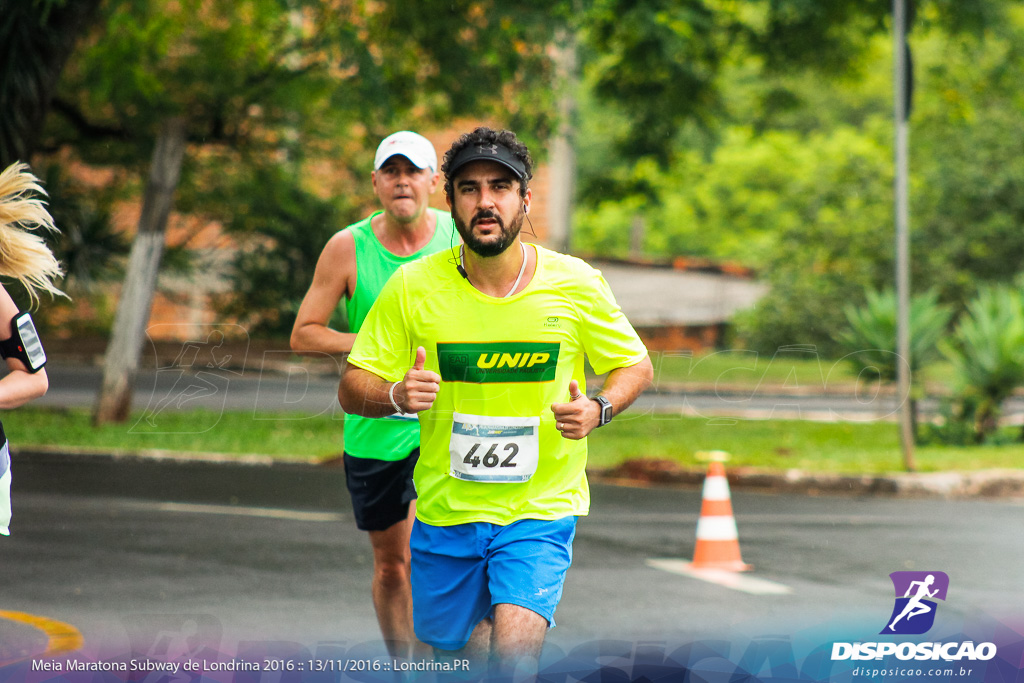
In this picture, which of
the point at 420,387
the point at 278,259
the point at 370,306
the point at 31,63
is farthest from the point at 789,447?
the point at 278,259

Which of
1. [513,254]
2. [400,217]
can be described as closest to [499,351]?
[513,254]

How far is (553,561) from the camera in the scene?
3643mm

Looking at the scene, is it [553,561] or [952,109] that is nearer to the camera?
[553,561]

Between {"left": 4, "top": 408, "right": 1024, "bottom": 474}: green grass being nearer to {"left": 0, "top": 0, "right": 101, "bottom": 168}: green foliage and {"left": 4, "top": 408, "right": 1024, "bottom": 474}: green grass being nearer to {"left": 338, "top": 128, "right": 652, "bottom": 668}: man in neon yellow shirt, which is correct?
{"left": 0, "top": 0, "right": 101, "bottom": 168}: green foliage

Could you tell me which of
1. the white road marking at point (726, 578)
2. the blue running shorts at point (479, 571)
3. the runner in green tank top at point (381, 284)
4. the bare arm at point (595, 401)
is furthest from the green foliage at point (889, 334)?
the blue running shorts at point (479, 571)

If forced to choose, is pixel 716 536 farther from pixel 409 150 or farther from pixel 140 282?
pixel 140 282

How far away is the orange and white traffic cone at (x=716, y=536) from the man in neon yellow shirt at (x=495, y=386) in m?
3.89

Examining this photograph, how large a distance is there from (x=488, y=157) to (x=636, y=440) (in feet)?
35.3

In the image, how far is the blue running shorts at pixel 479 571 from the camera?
3.58 m

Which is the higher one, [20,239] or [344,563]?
[20,239]

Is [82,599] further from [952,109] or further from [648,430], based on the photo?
[952,109]

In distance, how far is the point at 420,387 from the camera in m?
3.39

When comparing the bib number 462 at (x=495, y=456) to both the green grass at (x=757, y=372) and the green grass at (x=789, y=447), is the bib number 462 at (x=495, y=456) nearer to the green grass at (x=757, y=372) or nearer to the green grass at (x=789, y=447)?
the green grass at (x=789, y=447)

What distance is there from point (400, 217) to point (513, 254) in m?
1.24
